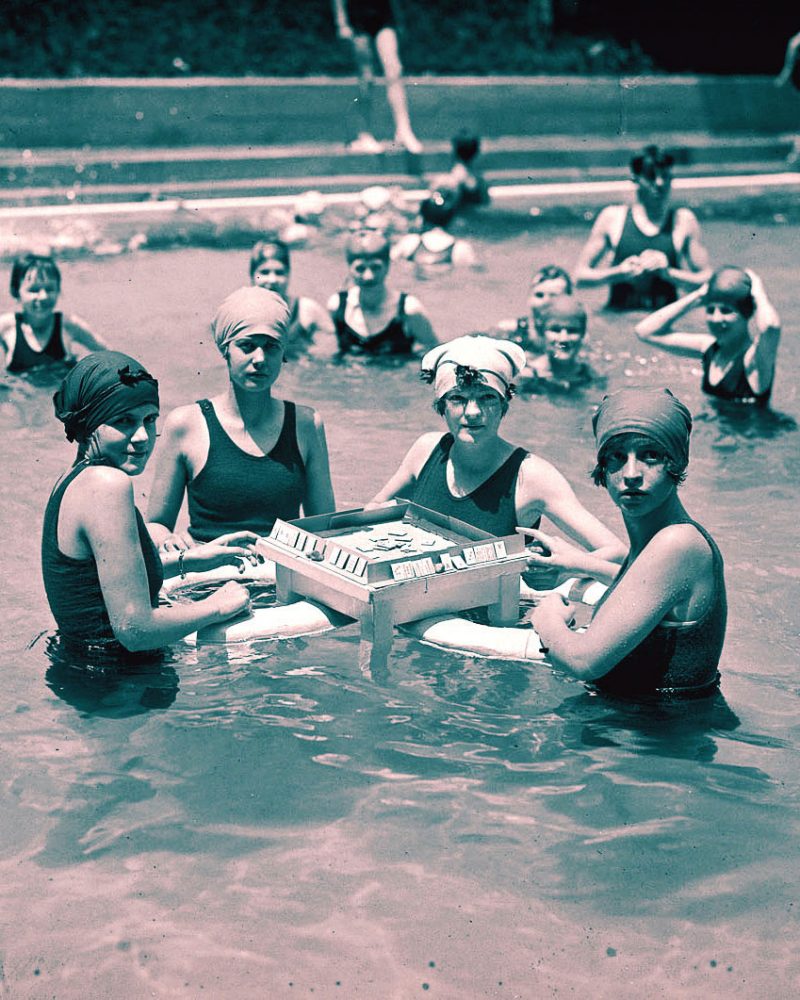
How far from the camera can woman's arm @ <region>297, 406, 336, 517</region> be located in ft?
20.5

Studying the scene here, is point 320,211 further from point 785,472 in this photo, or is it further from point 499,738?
point 499,738

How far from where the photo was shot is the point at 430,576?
199 inches

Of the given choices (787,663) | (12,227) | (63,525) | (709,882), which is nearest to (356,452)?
(787,663)

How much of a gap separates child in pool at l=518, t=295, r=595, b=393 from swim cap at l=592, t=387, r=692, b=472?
197 inches

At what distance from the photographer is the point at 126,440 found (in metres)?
4.90

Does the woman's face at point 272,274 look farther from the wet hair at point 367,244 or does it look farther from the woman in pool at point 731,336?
the woman in pool at point 731,336

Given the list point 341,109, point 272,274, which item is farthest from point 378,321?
point 341,109

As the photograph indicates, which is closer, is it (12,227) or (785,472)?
(785,472)

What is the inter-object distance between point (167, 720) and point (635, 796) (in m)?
1.75

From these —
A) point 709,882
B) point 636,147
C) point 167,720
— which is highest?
point 636,147

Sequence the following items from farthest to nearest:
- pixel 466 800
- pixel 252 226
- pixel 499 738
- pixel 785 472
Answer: pixel 252 226 → pixel 785 472 → pixel 499 738 → pixel 466 800

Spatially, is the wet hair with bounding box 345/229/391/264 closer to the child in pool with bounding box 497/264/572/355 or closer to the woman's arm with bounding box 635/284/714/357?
the child in pool with bounding box 497/264/572/355

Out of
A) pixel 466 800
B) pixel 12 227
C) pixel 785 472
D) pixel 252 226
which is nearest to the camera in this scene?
pixel 466 800

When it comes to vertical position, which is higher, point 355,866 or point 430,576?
point 430,576
